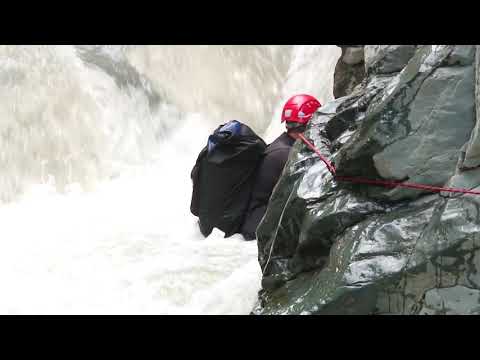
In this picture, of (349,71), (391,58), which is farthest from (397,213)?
(349,71)

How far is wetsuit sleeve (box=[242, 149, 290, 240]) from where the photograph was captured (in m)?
4.41

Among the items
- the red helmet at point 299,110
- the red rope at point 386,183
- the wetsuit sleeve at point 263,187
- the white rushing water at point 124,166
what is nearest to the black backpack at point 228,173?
the wetsuit sleeve at point 263,187

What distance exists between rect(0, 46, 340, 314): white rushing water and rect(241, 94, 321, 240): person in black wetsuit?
23 cm

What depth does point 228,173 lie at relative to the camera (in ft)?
14.9

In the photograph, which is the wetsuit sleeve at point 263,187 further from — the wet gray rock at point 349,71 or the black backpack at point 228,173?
the wet gray rock at point 349,71

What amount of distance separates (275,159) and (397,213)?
7.02 ft

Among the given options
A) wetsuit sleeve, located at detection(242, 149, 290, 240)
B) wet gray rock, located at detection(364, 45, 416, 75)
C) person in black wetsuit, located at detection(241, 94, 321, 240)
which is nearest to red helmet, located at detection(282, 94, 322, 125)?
person in black wetsuit, located at detection(241, 94, 321, 240)

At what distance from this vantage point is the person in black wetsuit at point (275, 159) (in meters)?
4.39

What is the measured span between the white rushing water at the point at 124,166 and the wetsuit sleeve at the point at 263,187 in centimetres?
16

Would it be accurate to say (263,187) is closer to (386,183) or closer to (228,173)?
(228,173)

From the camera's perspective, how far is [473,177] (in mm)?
2078
